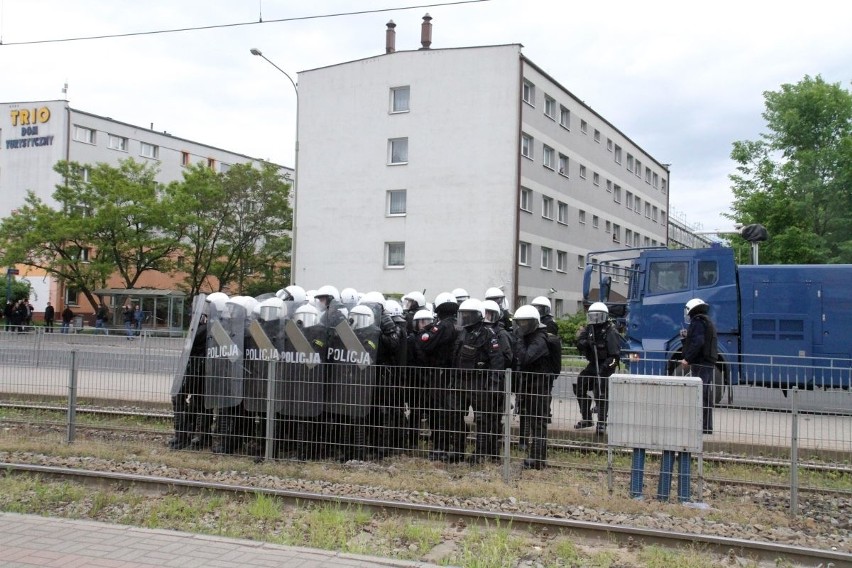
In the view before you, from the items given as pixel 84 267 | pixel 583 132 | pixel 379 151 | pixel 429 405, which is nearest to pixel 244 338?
pixel 429 405

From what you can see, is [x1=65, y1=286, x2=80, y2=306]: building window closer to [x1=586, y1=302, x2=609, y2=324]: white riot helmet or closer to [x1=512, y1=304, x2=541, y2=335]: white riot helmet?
[x1=586, y1=302, x2=609, y2=324]: white riot helmet

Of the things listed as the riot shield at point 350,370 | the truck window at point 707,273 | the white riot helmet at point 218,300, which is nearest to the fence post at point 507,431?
the riot shield at point 350,370

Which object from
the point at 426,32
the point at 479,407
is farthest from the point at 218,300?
the point at 426,32

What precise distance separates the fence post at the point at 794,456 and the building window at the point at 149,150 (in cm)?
5328

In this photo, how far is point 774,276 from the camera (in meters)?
14.0

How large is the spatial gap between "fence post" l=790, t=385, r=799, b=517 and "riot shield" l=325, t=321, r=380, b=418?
3.93m

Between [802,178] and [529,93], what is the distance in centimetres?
1222

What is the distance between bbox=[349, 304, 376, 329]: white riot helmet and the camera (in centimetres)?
848

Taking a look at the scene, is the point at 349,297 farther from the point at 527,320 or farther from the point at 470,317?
the point at 527,320

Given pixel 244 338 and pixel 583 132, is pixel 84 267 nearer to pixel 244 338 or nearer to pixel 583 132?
pixel 583 132

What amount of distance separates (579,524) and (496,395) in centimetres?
178

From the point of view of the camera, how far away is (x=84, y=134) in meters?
49.8

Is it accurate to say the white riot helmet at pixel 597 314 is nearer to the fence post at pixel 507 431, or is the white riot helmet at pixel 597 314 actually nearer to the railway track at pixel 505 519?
the fence post at pixel 507 431

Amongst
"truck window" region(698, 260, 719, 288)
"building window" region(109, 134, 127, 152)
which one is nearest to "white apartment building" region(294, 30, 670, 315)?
"truck window" region(698, 260, 719, 288)
